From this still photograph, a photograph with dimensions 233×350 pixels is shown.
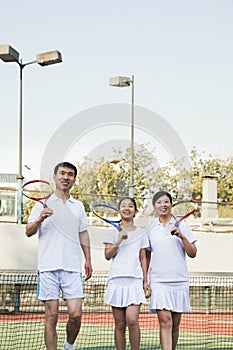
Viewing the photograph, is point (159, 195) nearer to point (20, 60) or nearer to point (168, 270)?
point (168, 270)

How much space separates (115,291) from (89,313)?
34.9 feet

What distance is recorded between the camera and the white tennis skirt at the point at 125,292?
748 centimetres

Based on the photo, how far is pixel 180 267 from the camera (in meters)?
7.61

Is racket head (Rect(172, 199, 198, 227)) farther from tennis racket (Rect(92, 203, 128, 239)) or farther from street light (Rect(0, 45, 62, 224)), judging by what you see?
street light (Rect(0, 45, 62, 224))

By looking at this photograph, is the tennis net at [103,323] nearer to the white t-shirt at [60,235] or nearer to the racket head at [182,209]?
the racket head at [182,209]

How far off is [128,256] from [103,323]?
8617mm

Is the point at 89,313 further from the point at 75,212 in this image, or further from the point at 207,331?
the point at 75,212

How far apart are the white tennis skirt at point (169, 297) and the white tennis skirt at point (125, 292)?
12 centimetres

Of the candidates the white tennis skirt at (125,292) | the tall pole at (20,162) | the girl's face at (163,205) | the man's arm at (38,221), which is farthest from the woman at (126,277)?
the tall pole at (20,162)

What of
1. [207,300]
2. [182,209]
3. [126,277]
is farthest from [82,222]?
[207,300]

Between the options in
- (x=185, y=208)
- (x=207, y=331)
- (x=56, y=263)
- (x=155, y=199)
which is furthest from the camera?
(x=207, y=331)

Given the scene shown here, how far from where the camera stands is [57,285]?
7223 millimetres

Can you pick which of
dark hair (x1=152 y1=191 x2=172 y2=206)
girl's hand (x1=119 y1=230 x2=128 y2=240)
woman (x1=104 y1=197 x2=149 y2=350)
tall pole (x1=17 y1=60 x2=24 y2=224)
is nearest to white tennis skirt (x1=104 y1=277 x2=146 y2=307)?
woman (x1=104 y1=197 x2=149 y2=350)

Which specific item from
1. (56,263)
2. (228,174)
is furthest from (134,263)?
(228,174)
